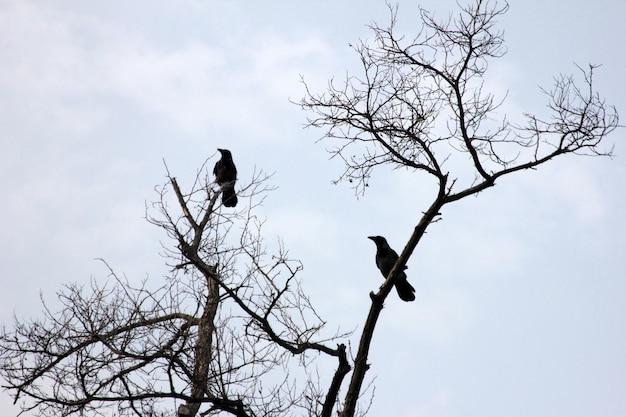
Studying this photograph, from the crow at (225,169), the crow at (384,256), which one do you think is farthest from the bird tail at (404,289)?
the crow at (225,169)

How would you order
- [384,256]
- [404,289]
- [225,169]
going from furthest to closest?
[225,169]
[384,256]
[404,289]

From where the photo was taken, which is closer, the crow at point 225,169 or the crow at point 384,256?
the crow at point 384,256

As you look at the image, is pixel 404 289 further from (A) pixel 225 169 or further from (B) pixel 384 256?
(A) pixel 225 169

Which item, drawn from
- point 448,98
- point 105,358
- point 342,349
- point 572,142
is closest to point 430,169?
point 448,98

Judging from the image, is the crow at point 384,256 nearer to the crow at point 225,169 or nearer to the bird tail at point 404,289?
the bird tail at point 404,289

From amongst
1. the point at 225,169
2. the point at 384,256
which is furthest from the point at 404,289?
the point at 225,169

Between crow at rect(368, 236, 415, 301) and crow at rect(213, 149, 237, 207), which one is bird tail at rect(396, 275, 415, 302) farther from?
crow at rect(213, 149, 237, 207)

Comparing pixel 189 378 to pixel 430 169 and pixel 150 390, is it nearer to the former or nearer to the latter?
pixel 150 390

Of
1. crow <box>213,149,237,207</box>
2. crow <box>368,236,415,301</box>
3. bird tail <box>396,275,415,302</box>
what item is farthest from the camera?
crow <box>213,149,237,207</box>

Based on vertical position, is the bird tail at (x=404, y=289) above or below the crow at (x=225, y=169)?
below

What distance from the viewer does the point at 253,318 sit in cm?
650

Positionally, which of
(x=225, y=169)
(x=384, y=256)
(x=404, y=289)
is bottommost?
(x=404, y=289)

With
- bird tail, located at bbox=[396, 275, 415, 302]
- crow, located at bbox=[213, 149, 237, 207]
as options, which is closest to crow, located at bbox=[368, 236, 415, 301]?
bird tail, located at bbox=[396, 275, 415, 302]

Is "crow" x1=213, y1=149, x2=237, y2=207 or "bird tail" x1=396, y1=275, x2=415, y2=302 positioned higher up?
"crow" x1=213, y1=149, x2=237, y2=207
